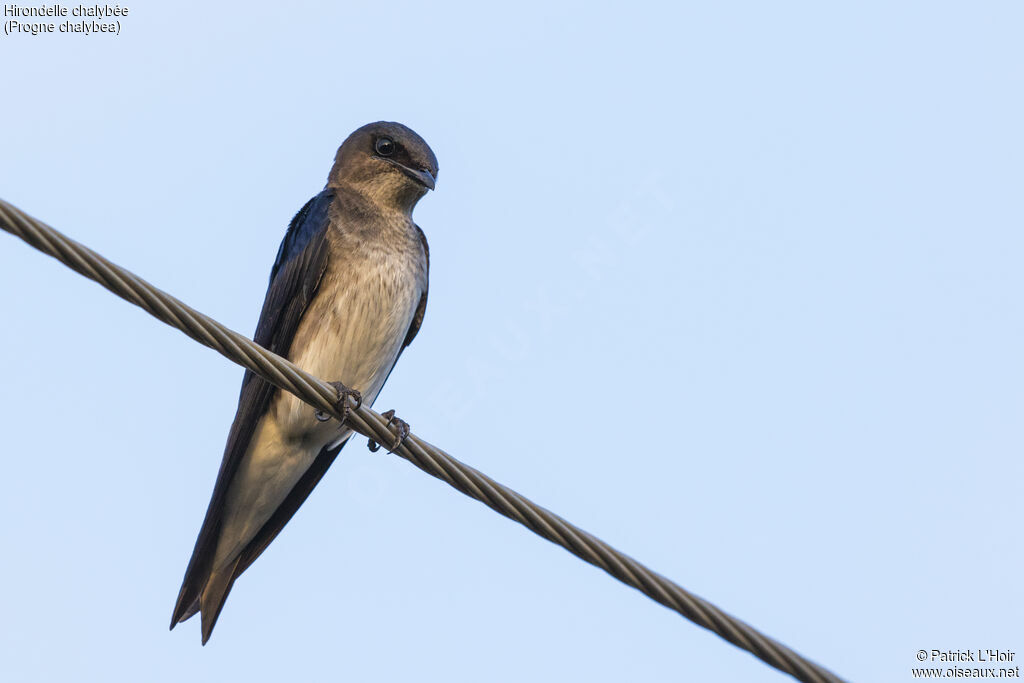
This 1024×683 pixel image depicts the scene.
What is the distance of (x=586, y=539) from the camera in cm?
361

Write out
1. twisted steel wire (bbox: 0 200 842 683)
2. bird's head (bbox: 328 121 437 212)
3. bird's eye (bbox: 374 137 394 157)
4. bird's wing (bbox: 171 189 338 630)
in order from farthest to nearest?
bird's eye (bbox: 374 137 394 157)
bird's head (bbox: 328 121 437 212)
bird's wing (bbox: 171 189 338 630)
twisted steel wire (bbox: 0 200 842 683)

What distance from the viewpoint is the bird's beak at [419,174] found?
7.16 m

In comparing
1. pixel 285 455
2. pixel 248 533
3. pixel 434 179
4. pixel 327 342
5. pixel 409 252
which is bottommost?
pixel 248 533

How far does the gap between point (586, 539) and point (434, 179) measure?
405cm

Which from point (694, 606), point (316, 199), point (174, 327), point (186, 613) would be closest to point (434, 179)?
point (316, 199)

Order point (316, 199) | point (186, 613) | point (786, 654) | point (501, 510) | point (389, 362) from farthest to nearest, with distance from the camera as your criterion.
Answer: point (316, 199)
point (389, 362)
point (186, 613)
point (501, 510)
point (786, 654)

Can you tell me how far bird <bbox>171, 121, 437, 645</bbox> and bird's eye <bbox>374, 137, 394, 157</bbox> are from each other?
2.48 ft

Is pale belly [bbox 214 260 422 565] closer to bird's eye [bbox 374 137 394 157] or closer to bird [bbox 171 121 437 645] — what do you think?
bird [bbox 171 121 437 645]

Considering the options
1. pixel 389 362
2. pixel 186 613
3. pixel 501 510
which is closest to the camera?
pixel 501 510

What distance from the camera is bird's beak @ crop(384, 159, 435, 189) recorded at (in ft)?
23.5

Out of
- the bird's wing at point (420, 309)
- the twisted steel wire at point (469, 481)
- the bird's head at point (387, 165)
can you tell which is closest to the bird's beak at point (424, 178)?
the bird's head at point (387, 165)

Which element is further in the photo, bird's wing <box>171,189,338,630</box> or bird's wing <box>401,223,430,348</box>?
bird's wing <box>401,223,430,348</box>

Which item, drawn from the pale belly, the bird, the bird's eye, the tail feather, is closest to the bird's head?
the bird's eye

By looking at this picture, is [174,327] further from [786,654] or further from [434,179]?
[434,179]
